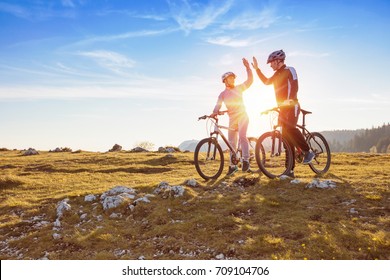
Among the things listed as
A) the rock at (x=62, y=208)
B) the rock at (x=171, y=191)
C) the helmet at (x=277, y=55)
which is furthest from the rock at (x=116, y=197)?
the helmet at (x=277, y=55)

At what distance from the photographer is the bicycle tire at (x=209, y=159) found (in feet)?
44.0

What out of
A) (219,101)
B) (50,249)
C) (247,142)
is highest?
(219,101)

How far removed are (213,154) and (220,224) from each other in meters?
5.17

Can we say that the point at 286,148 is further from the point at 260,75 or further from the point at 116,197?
the point at 116,197

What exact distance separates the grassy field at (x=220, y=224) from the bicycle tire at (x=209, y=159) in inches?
26.0

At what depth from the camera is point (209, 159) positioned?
1375 cm

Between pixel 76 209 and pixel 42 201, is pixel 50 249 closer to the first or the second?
pixel 76 209

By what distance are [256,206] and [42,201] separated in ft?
28.6

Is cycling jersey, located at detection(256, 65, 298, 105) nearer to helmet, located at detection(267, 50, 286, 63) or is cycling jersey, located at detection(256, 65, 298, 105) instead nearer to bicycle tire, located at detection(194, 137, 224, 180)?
helmet, located at detection(267, 50, 286, 63)

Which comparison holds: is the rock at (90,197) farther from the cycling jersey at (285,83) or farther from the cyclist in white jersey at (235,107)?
the cycling jersey at (285,83)

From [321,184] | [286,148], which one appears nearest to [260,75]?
[286,148]

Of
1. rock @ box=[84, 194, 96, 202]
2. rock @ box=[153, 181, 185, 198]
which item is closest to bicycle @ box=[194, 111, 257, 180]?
rock @ box=[153, 181, 185, 198]
